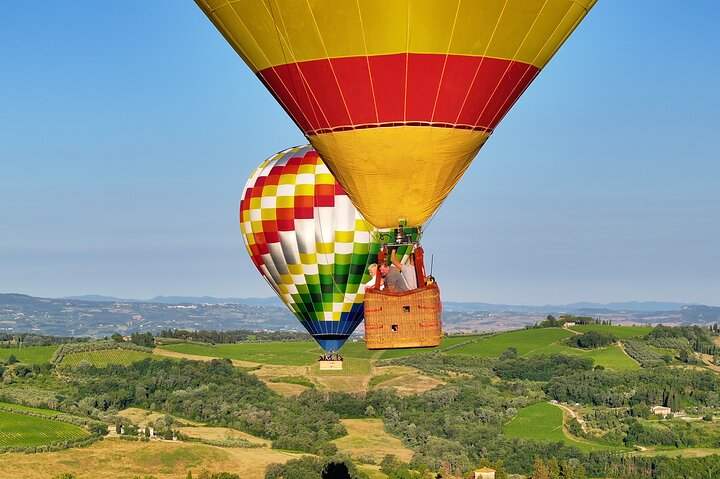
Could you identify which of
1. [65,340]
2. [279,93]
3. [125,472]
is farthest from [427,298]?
[65,340]

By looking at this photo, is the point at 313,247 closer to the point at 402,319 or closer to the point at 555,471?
the point at 402,319

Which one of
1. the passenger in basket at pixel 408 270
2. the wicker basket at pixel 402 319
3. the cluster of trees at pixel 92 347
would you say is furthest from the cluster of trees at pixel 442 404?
the wicker basket at pixel 402 319

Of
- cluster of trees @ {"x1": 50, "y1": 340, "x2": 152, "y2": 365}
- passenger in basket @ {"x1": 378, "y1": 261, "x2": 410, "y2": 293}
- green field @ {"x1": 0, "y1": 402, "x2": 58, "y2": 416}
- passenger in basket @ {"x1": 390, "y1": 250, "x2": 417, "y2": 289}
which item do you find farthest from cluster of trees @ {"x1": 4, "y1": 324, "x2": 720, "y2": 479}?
passenger in basket @ {"x1": 378, "y1": 261, "x2": 410, "y2": 293}

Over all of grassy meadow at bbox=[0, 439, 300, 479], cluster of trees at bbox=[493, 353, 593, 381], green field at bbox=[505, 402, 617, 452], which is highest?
cluster of trees at bbox=[493, 353, 593, 381]

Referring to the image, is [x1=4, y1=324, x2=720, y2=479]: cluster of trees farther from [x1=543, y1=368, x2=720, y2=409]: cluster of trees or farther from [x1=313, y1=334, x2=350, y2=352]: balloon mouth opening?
[x1=313, y1=334, x2=350, y2=352]: balloon mouth opening

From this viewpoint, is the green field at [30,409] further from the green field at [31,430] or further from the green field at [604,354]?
the green field at [604,354]

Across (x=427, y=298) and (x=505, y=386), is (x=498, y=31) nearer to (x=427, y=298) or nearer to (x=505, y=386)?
(x=427, y=298)

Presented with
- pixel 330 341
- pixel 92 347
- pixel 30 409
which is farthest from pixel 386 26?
pixel 92 347
